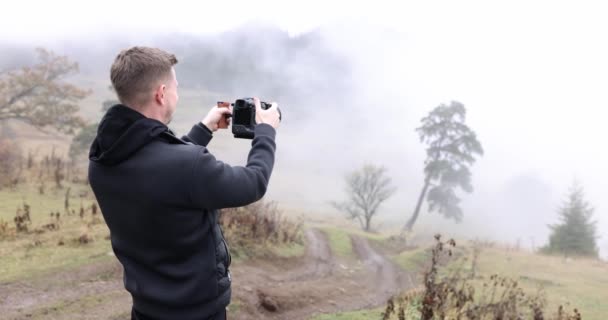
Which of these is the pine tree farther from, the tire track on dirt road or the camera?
the camera

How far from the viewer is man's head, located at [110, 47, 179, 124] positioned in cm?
234

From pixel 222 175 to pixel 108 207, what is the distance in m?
0.72

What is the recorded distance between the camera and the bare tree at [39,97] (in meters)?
28.1

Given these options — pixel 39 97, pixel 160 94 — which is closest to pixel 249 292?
pixel 160 94

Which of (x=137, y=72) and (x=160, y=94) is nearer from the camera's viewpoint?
(x=137, y=72)

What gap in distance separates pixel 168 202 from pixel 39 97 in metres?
30.7

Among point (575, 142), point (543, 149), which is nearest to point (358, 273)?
point (543, 149)

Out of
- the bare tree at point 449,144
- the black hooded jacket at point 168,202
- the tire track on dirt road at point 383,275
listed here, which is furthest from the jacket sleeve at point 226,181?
the bare tree at point 449,144

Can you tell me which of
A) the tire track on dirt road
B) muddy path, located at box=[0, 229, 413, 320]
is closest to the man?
muddy path, located at box=[0, 229, 413, 320]

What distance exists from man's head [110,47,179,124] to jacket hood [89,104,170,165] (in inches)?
3.0

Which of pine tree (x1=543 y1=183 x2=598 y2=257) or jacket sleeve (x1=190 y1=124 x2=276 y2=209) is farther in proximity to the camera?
pine tree (x1=543 y1=183 x2=598 y2=257)

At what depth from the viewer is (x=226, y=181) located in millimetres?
2311

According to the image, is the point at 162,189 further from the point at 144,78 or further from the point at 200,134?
the point at 200,134

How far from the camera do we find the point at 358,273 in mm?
14086
